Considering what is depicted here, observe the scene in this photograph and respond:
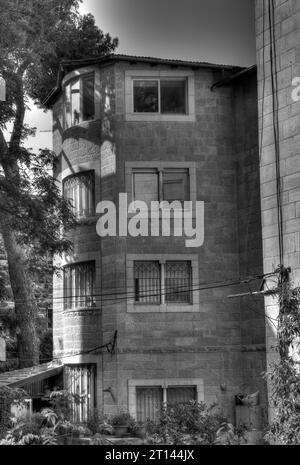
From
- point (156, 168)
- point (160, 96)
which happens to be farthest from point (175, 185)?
point (160, 96)

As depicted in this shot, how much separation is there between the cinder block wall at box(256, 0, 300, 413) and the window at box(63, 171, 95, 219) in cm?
913

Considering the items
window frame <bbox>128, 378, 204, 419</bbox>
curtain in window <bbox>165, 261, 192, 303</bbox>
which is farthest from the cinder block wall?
curtain in window <bbox>165, 261, 192, 303</bbox>

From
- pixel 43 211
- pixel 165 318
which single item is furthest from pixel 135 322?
pixel 43 211

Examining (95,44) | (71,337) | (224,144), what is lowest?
(71,337)

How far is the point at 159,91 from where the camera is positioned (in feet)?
85.0

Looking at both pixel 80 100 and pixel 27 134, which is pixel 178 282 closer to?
pixel 80 100

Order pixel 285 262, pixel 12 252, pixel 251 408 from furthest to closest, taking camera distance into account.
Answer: pixel 12 252
pixel 251 408
pixel 285 262

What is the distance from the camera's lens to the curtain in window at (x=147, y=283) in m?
24.9

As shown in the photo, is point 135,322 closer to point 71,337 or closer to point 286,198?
point 71,337

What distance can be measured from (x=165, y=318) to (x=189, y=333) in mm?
781

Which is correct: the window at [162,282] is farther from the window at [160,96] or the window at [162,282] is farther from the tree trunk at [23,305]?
the tree trunk at [23,305]

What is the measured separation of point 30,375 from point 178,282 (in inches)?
198

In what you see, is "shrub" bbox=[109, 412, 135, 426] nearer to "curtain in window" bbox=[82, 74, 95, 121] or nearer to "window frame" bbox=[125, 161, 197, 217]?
"window frame" bbox=[125, 161, 197, 217]

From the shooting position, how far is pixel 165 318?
81.4 ft
